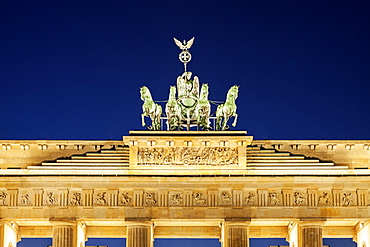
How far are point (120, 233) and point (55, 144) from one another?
614cm

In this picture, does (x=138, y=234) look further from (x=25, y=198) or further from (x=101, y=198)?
(x=25, y=198)

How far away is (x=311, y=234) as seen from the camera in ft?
175

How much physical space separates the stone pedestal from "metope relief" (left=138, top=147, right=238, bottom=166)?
A: 4.77 m

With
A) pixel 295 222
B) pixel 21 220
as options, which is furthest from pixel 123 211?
pixel 295 222

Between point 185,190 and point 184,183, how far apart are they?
0.36 meters

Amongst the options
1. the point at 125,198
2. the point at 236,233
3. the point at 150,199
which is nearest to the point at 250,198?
the point at 236,233

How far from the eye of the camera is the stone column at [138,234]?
175 feet

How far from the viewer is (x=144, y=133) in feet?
179

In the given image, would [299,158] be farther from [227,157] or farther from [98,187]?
[98,187]

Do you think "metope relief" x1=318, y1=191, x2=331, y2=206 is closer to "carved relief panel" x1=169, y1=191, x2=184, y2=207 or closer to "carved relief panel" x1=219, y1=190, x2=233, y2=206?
"carved relief panel" x1=219, y1=190, x2=233, y2=206

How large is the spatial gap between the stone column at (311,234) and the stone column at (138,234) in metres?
7.73

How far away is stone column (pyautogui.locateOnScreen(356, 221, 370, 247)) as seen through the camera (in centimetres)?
5431

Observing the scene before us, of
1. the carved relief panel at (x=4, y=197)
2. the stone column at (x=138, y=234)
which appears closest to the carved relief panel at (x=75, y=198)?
the stone column at (x=138, y=234)

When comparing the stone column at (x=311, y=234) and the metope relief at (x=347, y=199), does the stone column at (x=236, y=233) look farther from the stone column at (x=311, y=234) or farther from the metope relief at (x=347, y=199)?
the metope relief at (x=347, y=199)
